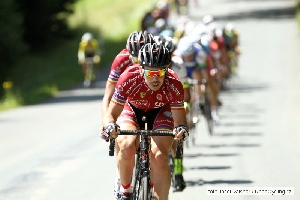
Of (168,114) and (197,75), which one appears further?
(197,75)

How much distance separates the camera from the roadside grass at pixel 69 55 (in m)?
33.0

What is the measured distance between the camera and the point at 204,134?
18.9 meters

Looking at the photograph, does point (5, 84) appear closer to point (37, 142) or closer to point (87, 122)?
point (87, 122)

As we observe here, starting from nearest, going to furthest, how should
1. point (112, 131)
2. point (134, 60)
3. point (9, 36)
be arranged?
point (112, 131), point (134, 60), point (9, 36)

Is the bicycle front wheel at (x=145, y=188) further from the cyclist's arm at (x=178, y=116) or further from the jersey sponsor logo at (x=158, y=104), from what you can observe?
the jersey sponsor logo at (x=158, y=104)

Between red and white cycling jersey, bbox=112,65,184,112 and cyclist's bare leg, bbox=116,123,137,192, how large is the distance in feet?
1.11

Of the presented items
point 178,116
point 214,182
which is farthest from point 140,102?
point 214,182

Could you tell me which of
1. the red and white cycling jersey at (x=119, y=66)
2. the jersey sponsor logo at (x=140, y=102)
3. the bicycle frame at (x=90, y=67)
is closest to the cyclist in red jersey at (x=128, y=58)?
the red and white cycling jersey at (x=119, y=66)

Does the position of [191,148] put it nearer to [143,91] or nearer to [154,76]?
[143,91]

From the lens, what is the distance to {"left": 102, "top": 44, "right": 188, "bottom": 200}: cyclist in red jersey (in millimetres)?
8594

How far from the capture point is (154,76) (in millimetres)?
8609

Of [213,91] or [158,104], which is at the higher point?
[158,104]

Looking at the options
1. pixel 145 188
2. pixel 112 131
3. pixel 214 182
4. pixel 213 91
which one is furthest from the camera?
pixel 213 91

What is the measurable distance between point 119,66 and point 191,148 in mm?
6112
